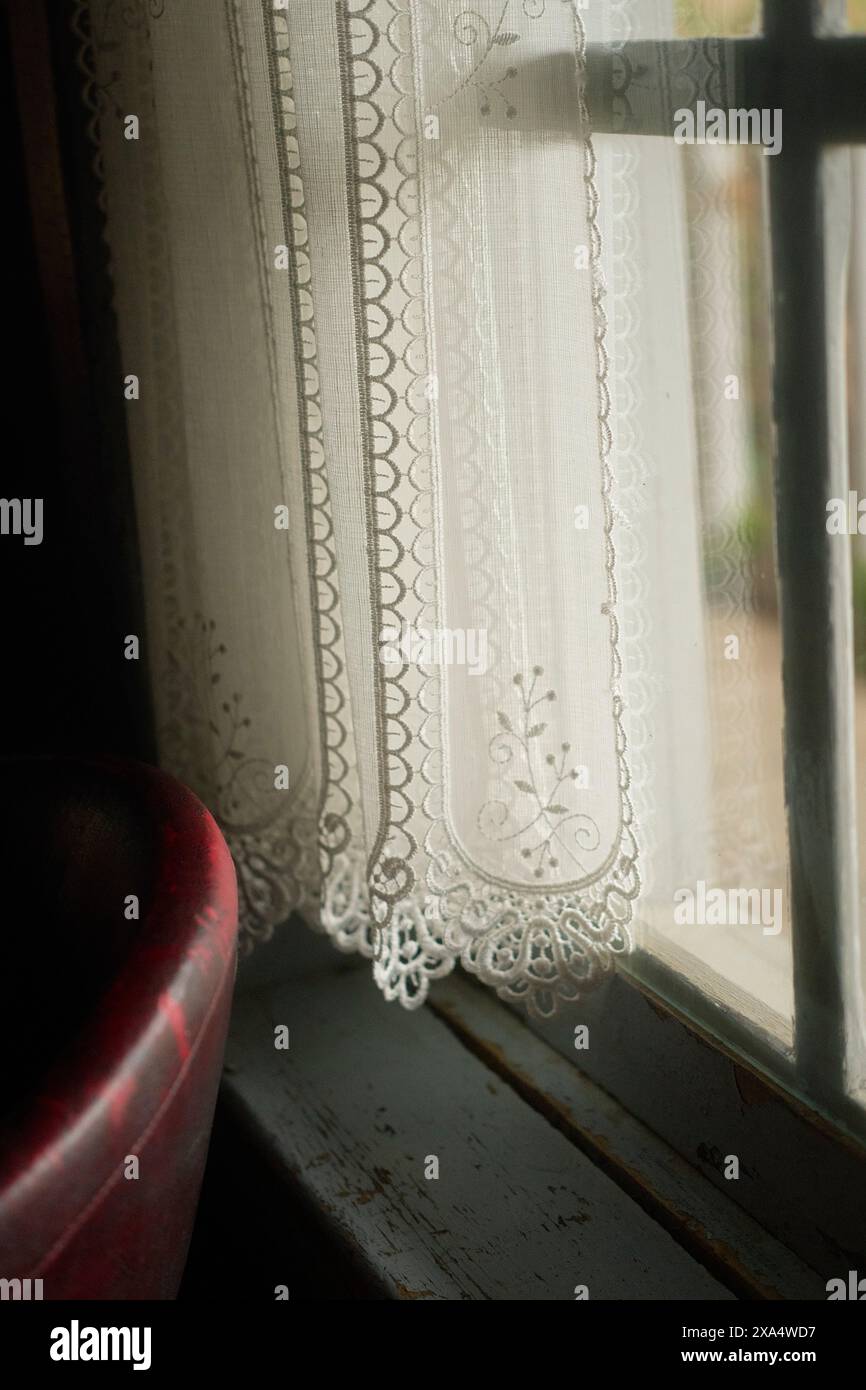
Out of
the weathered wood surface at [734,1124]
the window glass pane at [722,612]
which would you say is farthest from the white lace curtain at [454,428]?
the weathered wood surface at [734,1124]

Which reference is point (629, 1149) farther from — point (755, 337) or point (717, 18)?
point (717, 18)

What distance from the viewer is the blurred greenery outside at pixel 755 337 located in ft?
2.36

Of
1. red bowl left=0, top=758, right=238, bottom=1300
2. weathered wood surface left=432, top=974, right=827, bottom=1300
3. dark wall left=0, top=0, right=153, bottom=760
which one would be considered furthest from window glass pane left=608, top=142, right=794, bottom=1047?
dark wall left=0, top=0, right=153, bottom=760

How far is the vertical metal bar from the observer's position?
72 cm

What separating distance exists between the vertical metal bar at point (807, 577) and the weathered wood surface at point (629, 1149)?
14 centimetres

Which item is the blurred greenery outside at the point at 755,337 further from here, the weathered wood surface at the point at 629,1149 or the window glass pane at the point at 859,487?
the weathered wood surface at the point at 629,1149

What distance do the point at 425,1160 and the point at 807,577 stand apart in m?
0.63

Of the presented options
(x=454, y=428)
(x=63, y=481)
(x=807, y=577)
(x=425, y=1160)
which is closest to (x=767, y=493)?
(x=807, y=577)

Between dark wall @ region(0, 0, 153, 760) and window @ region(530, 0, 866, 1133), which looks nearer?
window @ region(530, 0, 866, 1133)

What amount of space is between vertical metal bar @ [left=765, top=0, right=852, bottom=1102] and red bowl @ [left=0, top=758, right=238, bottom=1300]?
15.3 inches

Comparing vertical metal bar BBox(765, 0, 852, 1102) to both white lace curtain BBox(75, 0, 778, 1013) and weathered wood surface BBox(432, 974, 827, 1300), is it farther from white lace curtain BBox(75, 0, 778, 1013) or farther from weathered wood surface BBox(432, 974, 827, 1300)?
weathered wood surface BBox(432, 974, 827, 1300)

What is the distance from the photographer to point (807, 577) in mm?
793
